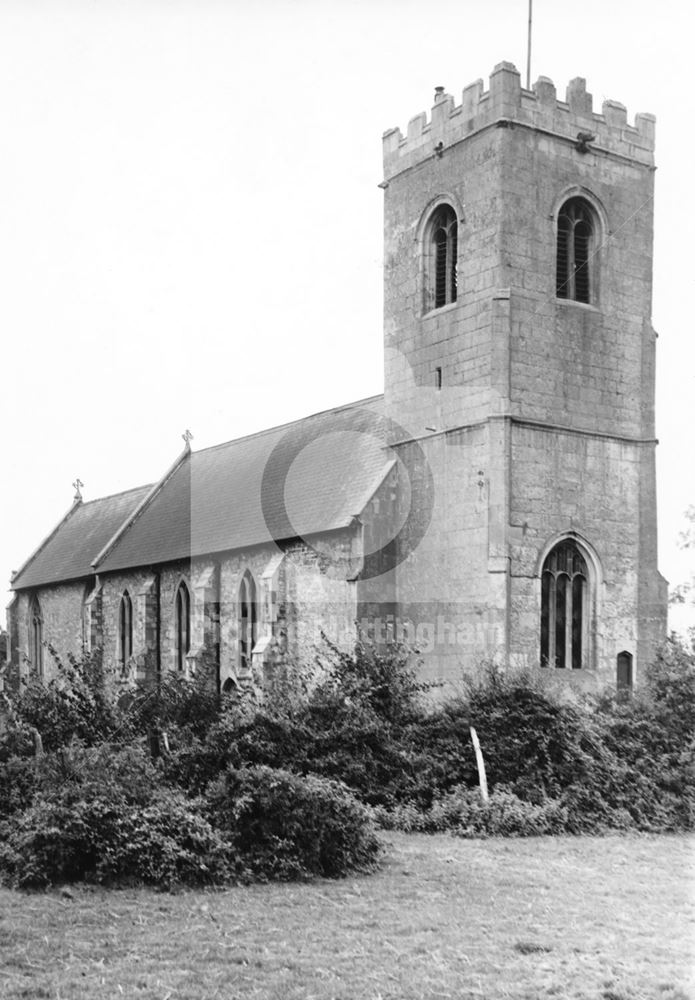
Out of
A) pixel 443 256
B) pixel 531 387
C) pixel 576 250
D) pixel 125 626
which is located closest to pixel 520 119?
pixel 576 250

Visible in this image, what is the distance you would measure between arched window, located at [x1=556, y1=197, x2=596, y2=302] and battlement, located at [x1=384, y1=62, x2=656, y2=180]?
4.78 feet

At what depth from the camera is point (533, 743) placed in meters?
18.9

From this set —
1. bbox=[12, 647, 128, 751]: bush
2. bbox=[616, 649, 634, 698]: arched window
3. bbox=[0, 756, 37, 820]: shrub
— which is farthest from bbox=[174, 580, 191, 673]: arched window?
bbox=[0, 756, 37, 820]: shrub

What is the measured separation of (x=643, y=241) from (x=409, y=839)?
17362mm

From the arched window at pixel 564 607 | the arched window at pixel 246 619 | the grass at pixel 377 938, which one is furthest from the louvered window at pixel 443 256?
the grass at pixel 377 938

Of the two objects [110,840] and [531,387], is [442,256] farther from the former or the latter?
[110,840]

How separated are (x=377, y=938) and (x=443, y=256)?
20174 mm

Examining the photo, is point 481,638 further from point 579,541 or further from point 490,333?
point 490,333

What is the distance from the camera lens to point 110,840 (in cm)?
1310

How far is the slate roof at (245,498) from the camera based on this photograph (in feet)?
97.9

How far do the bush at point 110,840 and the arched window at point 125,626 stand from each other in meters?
24.8

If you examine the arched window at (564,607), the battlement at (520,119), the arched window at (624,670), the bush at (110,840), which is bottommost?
the bush at (110,840)

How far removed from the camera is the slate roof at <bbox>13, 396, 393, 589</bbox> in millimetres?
29828

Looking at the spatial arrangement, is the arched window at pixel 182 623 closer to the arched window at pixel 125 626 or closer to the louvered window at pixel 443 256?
the arched window at pixel 125 626
